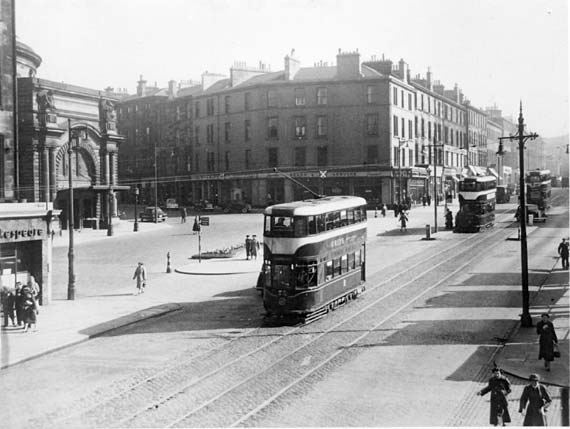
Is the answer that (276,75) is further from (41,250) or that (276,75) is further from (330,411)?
(330,411)

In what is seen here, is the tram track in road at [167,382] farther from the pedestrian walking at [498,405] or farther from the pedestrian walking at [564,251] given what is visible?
the pedestrian walking at [564,251]

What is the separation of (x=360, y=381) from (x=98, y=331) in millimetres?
9683

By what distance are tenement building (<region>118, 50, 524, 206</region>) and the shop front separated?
131 feet

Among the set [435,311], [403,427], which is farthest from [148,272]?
[403,427]

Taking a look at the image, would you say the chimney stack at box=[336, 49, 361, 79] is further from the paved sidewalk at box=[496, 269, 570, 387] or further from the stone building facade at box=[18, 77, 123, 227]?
the paved sidewalk at box=[496, 269, 570, 387]

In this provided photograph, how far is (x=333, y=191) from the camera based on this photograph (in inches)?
2825

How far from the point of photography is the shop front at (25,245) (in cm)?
2441

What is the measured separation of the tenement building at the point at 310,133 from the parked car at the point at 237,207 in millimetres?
3732

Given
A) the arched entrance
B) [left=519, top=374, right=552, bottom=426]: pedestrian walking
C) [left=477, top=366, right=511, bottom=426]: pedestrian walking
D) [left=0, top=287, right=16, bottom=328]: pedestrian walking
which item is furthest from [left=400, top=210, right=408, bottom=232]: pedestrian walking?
[left=519, top=374, right=552, bottom=426]: pedestrian walking

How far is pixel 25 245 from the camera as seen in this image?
25.5 m

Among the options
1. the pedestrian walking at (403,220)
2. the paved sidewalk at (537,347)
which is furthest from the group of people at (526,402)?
the pedestrian walking at (403,220)

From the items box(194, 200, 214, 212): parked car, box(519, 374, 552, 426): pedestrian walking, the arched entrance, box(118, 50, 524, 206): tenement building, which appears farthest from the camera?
box(194, 200, 214, 212): parked car

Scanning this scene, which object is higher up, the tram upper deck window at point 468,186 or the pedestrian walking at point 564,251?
the tram upper deck window at point 468,186

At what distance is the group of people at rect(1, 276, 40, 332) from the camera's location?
69.1ft
